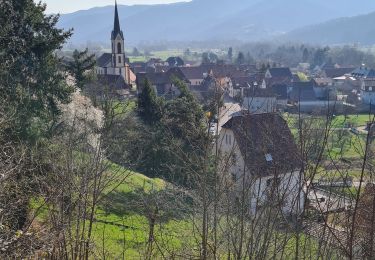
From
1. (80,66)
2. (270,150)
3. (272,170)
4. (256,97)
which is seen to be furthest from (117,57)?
Answer: (272,170)

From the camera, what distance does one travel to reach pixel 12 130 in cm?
1032

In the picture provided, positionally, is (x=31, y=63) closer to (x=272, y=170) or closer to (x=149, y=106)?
(x=149, y=106)

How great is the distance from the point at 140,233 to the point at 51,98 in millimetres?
4901

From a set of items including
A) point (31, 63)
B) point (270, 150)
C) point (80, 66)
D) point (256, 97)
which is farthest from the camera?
point (80, 66)

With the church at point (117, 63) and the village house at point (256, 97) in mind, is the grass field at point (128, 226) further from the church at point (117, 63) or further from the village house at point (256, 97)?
the church at point (117, 63)

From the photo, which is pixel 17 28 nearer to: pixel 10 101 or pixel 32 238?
pixel 10 101

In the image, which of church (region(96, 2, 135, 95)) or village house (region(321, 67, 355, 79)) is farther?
village house (region(321, 67, 355, 79))

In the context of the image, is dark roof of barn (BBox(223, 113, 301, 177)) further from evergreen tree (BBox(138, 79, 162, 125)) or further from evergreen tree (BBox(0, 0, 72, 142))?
evergreen tree (BBox(138, 79, 162, 125))

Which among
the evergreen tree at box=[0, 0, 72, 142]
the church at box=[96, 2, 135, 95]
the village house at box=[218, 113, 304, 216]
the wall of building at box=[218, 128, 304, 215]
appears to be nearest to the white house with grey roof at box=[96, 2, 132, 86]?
the church at box=[96, 2, 135, 95]

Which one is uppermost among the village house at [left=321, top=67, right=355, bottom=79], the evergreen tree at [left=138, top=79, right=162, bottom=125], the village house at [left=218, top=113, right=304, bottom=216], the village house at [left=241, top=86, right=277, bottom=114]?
the village house at [left=241, top=86, right=277, bottom=114]

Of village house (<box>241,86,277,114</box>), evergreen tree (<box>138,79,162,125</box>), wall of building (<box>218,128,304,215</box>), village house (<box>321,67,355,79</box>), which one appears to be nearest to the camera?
wall of building (<box>218,128,304,215</box>)

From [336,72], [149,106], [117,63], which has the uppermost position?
[117,63]

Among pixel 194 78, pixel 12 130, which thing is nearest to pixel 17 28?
pixel 12 130

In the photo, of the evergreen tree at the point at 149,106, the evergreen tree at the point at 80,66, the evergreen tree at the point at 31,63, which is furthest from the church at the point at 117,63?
the evergreen tree at the point at 31,63
